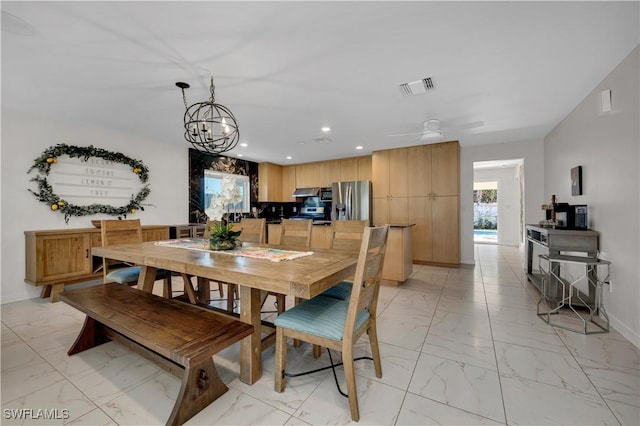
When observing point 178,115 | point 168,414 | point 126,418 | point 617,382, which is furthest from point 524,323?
point 178,115

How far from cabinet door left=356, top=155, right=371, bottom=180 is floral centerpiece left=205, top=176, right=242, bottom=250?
14.0 ft

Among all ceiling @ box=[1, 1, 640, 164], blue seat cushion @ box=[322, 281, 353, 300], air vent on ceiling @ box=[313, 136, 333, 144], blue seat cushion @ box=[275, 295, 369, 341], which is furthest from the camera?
air vent on ceiling @ box=[313, 136, 333, 144]

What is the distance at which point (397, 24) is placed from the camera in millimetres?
1773

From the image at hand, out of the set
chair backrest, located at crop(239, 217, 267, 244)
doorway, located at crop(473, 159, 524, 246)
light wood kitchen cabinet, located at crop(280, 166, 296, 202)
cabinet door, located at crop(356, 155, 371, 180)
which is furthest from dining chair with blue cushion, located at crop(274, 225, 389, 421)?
doorway, located at crop(473, 159, 524, 246)

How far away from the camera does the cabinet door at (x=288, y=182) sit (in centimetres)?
696

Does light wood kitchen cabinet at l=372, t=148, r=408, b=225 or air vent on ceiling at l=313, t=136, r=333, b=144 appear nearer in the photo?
air vent on ceiling at l=313, t=136, r=333, b=144

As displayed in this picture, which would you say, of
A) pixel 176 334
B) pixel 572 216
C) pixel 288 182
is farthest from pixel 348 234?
pixel 288 182

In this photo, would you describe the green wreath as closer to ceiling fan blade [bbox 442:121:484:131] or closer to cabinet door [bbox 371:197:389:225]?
cabinet door [bbox 371:197:389:225]

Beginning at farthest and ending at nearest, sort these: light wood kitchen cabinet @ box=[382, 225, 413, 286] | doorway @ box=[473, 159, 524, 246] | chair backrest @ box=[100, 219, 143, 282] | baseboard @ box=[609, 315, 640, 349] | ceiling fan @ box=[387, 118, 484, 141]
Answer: doorway @ box=[473, 159, 524, 246], light wood kitchen cabinet @ box=[382, 225, 413, 286], ceiling fan @ box=[387, 118, 484, 141], chair backrest @ box=[100, 219, 143, 282], baseboard @ box=[609, 315, 640, 349]

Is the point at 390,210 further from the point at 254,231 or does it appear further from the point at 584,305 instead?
the point at 254,231

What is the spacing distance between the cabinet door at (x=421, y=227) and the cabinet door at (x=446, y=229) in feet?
0.29

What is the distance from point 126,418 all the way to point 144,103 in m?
3.01

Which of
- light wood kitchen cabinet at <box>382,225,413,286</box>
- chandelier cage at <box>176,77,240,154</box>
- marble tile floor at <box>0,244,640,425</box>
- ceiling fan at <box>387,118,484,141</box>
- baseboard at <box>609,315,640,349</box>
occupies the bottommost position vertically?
marble tile floor at <box>0,244,640,425</box>

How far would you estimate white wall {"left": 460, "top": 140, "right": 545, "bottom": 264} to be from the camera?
4.73m
